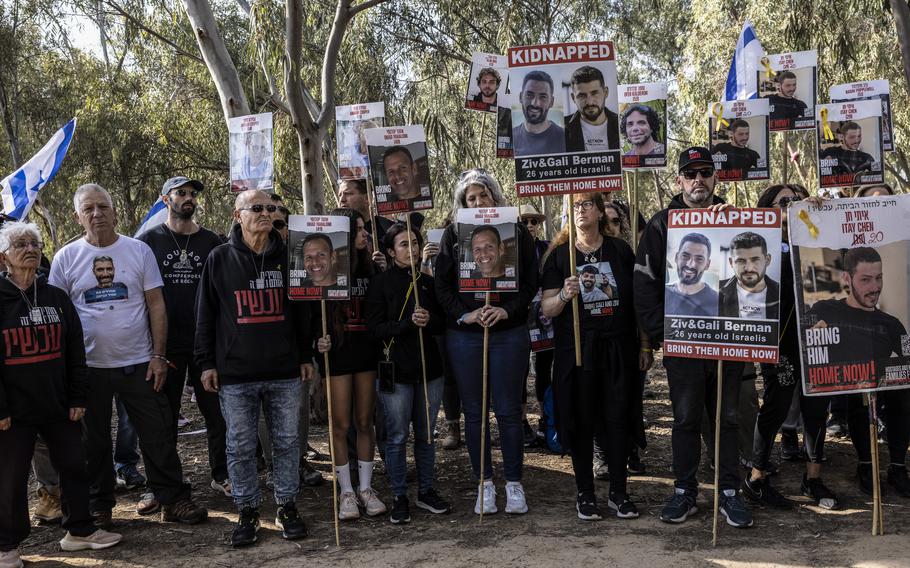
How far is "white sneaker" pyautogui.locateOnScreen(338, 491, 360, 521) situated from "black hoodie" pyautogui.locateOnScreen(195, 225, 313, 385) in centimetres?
85

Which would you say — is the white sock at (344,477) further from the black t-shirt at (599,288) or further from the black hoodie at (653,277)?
the black hoodie at (653,277)

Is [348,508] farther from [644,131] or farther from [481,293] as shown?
[644,131]

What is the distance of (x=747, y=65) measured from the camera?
7.26 m

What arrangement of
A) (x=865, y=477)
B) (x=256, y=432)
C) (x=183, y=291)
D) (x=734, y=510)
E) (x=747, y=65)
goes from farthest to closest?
(x=747, y=65)
(x=183, y=291)
(x=865, y=477)
(x=256, y=432)
(x=734, y=510)

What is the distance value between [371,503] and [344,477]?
23cm

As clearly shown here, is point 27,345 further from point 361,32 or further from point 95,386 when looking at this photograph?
point 361,32

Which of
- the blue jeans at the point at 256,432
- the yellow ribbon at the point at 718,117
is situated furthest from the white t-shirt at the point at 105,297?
the yellow ribbon at the point at 718,117

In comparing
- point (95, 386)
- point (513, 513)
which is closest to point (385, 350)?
point (513, 513)

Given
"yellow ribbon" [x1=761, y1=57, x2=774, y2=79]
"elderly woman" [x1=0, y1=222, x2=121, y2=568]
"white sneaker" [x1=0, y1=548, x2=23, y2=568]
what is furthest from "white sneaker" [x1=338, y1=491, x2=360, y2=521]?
"yellow ribbon" [x1=761, y1=57, x2=774, y2=79]

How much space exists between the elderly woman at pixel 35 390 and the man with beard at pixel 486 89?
4.34 m

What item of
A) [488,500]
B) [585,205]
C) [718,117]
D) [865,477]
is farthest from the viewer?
[718,117]

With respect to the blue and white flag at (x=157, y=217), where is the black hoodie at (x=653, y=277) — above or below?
below

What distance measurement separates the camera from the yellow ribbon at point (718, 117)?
21.5 ft

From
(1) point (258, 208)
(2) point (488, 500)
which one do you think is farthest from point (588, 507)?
(1) point (258, 208)
